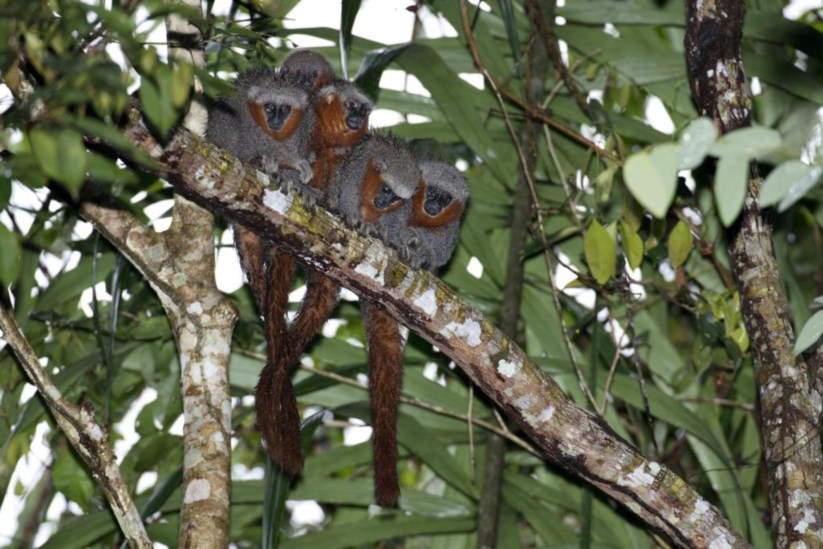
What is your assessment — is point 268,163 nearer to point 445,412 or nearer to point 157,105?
point 445,412

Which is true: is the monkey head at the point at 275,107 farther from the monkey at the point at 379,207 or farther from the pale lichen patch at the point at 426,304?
the pale lichen patch at the point at 426,304

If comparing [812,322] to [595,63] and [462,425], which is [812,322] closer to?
[462,425]

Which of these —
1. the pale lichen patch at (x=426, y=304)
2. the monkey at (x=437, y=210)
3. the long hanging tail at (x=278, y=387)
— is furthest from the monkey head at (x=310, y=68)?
the pale lichen patch at (x=426, y=304)

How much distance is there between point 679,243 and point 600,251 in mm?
352

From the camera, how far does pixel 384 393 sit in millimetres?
3535

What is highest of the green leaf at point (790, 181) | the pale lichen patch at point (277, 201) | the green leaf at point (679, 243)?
the green leaf at point (679, 243)

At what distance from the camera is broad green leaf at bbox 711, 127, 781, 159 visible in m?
1.38

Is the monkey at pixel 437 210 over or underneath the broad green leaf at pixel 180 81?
over

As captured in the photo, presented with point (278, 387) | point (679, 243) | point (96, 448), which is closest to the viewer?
point (96, 448)

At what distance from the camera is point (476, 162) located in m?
5.05

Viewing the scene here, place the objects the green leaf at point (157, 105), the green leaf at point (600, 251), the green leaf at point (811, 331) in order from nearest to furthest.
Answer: the green leaf at point (157, 105) < the green leaf at point (811, 331) < the green leaf at point (600, 251)

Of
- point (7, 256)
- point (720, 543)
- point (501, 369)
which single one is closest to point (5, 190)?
point (7, 256)

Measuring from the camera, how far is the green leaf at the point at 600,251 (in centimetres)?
332

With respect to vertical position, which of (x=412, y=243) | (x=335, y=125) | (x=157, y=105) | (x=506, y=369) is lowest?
(x=157, y=105)
